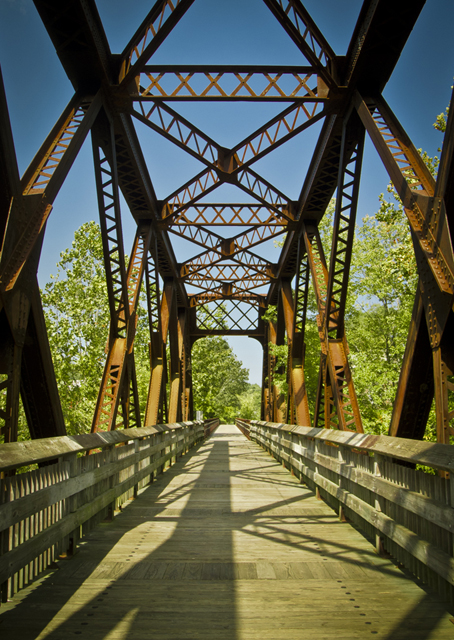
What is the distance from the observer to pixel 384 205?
15.6m

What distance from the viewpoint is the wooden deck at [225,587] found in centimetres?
290

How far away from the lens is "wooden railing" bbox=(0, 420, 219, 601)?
282 centimetres

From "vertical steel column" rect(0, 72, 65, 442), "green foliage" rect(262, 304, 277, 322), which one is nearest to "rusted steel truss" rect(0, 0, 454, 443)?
"vertical steel column" rect(0, 72, 65, 442)

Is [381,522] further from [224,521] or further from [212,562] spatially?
[224,521]

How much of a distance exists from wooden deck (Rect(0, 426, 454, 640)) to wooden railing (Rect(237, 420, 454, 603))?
0.60ft

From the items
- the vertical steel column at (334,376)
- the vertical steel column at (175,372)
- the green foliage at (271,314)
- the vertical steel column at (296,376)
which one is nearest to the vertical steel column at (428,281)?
the vertical steel column at (334,376)

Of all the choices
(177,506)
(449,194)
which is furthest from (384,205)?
(177,506)

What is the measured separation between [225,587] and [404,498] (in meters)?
1.49

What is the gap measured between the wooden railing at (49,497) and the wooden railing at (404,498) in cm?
243

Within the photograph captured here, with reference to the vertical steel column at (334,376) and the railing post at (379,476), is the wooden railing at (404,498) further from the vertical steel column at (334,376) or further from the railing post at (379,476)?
the vertical steel column at (334,376)

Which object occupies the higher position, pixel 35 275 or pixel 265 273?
pixel 265 273

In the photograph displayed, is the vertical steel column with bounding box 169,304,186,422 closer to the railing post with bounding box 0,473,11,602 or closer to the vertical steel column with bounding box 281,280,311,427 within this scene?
the vertical steel column with bounding box 281,280,311,427

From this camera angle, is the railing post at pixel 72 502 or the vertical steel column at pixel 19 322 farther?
the vertical steel column at pixel 19 322

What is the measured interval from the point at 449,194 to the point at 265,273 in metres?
14.5
